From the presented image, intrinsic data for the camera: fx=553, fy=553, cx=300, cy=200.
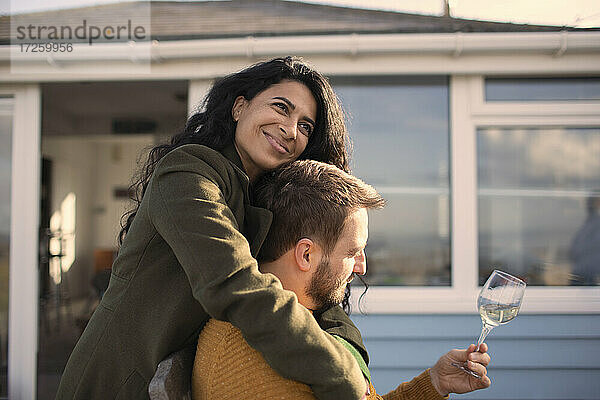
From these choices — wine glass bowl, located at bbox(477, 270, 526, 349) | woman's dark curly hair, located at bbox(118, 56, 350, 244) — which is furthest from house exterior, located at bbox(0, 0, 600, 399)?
wine glass bowl, located at bbox(477, 270, 526, 349)

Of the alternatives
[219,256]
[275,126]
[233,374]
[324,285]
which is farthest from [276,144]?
[233,374]

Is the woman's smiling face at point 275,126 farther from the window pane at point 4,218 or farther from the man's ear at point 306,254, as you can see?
the window pane at point 4,218

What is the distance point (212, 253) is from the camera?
101 centimetres

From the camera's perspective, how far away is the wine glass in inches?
56.8

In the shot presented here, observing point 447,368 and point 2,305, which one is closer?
point 447,368

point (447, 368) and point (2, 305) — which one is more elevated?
→ point (447, 368)

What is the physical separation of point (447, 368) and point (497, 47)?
2.62 meters

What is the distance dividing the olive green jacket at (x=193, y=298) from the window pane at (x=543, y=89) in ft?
9.18

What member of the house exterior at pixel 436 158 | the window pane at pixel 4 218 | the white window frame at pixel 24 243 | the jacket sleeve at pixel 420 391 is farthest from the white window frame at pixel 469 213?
the window pane at pixel 4 218

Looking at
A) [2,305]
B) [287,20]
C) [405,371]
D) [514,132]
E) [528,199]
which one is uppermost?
[287,20]

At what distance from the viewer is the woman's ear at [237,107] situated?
1604mm

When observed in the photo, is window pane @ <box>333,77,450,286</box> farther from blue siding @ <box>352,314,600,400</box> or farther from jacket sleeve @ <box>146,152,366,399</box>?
jacket sleeve @ <box>146,152,366,399</box>

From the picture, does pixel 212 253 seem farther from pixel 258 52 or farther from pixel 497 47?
pixel 497 47

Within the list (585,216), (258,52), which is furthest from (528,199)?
(258,52)
